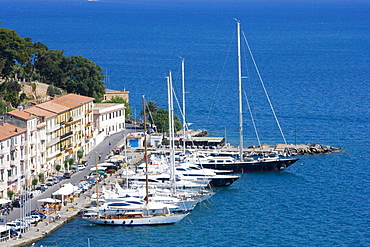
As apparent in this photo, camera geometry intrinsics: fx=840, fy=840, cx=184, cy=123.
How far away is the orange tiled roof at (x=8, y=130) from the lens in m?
69.3

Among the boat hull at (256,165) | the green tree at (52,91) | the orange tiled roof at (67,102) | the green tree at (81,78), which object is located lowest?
the boat hull at (256,165)

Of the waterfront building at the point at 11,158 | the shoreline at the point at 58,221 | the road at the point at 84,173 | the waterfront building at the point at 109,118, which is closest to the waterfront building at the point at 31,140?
the waterfront building at the point at 11,158

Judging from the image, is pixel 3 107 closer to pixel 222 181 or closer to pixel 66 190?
pixel 66 190

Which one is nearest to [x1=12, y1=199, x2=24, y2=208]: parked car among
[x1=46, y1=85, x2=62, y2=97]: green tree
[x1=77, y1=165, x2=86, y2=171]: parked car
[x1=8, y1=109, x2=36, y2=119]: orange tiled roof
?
[x1=8, y1=109, x2=36, y2=119]: orange tiled roof

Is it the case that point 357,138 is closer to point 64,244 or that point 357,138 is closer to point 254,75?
point 64,244

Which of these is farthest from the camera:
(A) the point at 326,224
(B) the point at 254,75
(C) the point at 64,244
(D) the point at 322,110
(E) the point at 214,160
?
(B) the point at 254,75

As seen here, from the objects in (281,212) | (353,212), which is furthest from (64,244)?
(353,212)

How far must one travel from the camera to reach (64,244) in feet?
195

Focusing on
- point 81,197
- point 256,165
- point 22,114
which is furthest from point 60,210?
point 256,165

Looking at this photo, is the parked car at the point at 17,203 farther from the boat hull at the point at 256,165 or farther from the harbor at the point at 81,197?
the boat hull at the point at 256,165

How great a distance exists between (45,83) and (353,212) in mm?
49702

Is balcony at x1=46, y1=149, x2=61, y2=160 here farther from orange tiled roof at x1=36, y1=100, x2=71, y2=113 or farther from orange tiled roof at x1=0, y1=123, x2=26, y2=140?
orange tiled roof at x1=0, y1=123, x2=26, y2=140

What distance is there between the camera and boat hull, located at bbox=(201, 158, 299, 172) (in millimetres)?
83938

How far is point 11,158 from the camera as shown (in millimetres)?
70062
